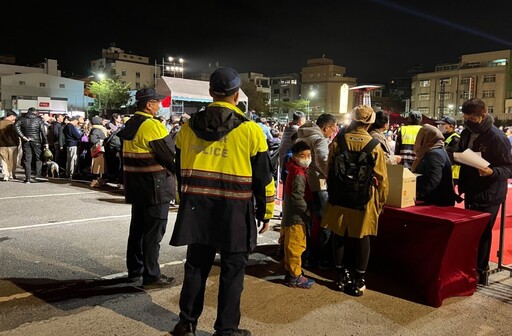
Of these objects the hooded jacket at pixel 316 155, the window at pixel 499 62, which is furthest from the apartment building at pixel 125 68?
the hooded jacket at pixel 316 155

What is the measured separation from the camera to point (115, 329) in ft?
11.3

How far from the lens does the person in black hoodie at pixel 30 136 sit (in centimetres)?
1157

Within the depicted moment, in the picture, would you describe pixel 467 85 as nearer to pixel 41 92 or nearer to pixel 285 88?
pixel 285 88

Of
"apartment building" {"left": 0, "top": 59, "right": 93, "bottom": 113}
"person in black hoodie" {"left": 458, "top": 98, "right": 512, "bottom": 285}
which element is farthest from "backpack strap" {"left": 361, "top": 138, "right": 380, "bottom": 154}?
"apartment building" {"left": 0, "top": 59, "right": 93, "bottom": 113}

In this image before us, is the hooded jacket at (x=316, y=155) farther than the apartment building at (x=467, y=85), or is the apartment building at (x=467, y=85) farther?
the apartment building at (x=467, y=85)

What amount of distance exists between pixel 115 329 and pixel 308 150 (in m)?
2.64

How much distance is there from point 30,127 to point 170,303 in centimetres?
981

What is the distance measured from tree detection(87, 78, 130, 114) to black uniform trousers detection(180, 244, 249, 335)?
54.9 m

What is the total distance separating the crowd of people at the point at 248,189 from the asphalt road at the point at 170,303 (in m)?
0.26

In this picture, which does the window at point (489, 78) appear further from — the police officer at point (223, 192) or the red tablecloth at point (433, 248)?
the police officer at point (223, 192)

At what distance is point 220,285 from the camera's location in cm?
317

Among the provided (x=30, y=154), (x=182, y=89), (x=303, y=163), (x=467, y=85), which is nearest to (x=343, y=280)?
(x=303, y=163)

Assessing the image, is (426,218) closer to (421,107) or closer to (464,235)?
(464,235)

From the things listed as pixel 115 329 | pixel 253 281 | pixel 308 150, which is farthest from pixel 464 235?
pixel 115 329
